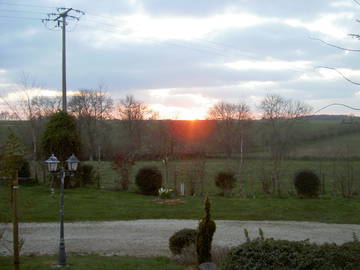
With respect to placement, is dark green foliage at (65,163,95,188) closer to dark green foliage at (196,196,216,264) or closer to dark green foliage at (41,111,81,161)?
dark green foliage at (41,111,81,161)

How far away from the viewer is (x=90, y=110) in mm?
42938

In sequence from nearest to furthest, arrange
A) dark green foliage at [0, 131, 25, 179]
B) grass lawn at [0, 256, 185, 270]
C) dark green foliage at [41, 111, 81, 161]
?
dark green foliage at [0, 131, 25, 179], grass lawn at [0, 256, 185, 270], dark green foliage at [41, 111, 81, 161]

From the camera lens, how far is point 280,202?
18812mm

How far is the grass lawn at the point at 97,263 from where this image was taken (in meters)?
9.03

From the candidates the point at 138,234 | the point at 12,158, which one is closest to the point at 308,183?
the point at 138,234

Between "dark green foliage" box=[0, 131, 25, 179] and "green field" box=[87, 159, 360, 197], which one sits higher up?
"dark green foliage" box=[0, 131, 25, 179]

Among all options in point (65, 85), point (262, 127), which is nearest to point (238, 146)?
point (262, 127)

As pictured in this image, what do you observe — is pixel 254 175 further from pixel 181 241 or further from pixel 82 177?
pixel 181 241

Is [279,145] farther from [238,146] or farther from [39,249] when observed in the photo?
[39,249]

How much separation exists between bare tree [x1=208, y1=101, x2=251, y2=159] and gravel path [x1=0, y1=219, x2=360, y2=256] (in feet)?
30.3

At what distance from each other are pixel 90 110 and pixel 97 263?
34.5 meters

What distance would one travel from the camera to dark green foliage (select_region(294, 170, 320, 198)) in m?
20.3

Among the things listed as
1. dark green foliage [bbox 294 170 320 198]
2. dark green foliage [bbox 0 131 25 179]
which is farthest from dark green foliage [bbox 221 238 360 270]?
dark green foliage [bbox 294 170 320 198]

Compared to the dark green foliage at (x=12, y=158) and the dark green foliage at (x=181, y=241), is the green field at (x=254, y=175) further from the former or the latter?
the dark green foliage at (x=12, y=158)
